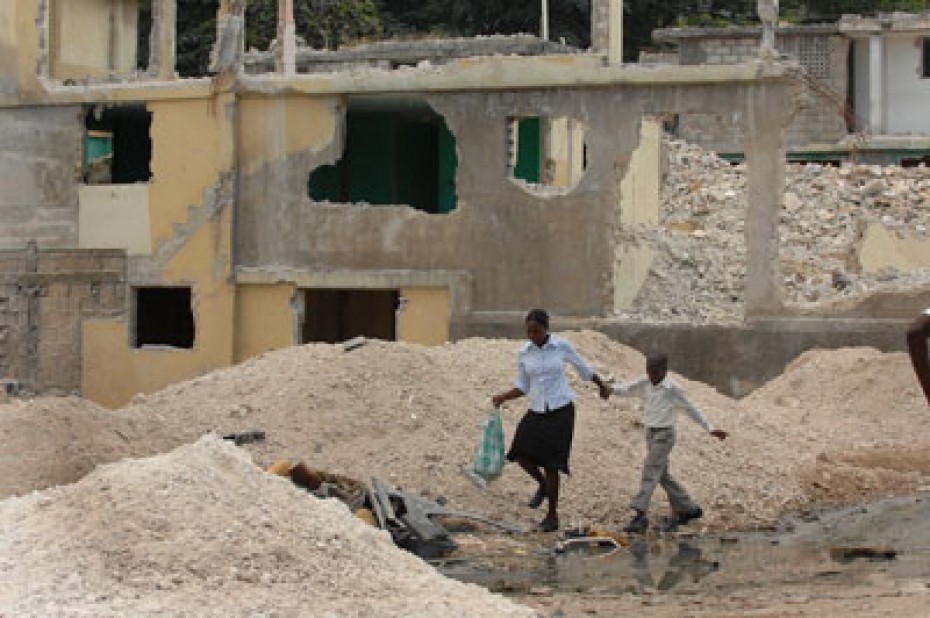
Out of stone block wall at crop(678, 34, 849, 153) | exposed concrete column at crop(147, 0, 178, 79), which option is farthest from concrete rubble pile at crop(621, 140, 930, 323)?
exposed concrete column at crop(147, 0, 178, 79)

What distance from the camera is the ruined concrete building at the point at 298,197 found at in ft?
66.5

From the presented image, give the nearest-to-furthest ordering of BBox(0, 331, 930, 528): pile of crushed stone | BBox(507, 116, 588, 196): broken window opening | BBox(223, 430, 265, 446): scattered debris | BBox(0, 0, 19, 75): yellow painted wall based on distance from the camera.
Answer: BBox(0, 331, 930, 528): pile of crushed stone → BBox(223, 430, 265, 446): scattered debris → BBox(0, 0, 19, 75): yellow painted wall → BBox(507, 116, 588, 196): broken window opening

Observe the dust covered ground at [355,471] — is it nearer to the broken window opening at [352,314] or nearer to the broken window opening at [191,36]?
the broken window opening at [352,314]

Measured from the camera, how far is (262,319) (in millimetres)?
21969

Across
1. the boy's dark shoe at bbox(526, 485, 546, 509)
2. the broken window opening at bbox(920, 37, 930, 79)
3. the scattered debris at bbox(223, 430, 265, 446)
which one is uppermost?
the broken window opening at bbox(920, 37, 930, 79)

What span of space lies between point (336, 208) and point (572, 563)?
1108 cm

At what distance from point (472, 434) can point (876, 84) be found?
1095 inches

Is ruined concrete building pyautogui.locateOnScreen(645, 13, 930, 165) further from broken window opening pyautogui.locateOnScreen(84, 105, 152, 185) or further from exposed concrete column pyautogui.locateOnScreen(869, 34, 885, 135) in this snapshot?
broken window opening pyautogui.locateOnScreen(84, 105, 152, 185)

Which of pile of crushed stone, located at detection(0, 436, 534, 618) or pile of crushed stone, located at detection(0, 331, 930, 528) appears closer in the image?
pile of crushed stone, located at detection(0, 436, 534, 618)

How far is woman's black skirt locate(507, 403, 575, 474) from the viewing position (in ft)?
40.1

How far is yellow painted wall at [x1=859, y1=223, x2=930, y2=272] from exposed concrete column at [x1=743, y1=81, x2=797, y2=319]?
7.80m

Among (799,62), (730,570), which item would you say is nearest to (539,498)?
(730,570)

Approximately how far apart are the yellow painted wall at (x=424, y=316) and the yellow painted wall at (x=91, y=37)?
21.5 feet

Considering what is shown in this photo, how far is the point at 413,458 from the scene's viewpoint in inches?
531
